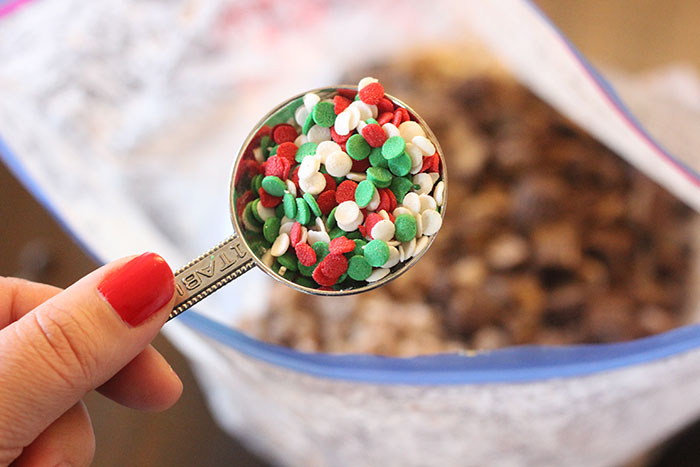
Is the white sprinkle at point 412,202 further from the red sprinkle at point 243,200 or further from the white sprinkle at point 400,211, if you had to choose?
the red sprinkle at point 243,200

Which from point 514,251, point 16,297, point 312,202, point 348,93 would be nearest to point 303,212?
point 312,202

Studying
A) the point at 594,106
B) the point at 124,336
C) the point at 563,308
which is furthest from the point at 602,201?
the point at 124,336

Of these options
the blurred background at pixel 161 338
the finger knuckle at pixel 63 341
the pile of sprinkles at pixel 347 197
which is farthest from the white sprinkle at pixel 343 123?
the blurred background at pixel 161 338

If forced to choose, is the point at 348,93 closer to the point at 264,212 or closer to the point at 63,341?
the point at 264,212

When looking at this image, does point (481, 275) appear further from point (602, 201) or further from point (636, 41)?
point (636, 41)

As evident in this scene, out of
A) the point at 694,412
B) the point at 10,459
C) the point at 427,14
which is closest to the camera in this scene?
the point at 10,459
